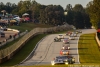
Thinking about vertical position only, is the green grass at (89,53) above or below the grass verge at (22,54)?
below

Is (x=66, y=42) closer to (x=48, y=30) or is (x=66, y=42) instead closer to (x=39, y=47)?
(x=39, y=47)

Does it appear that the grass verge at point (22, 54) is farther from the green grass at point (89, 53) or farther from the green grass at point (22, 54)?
the green grass at point (89, 53)

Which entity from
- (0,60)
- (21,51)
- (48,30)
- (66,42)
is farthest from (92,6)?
(0,60)

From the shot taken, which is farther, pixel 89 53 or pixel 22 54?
pixel 89 53

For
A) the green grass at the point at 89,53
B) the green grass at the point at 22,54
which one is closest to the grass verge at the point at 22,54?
the green grass at the point at 22,54

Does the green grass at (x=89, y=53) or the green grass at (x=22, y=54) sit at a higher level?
the green grass at (x=22, y=54)

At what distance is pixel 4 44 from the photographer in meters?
77.2

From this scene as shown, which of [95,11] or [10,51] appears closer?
[10,51]

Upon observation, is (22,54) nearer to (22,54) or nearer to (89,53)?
(22,54)

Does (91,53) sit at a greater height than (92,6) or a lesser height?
lesser

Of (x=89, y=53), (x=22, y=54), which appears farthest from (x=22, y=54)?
(x=89, y=53)

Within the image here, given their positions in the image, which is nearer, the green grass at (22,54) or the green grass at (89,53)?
the green grass at (22,54)

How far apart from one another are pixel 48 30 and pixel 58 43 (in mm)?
35084

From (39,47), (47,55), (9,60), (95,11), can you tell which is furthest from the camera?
(95,11)
